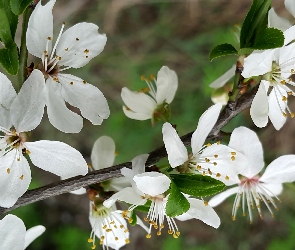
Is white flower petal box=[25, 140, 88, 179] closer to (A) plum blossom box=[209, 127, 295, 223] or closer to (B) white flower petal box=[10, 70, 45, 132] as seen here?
(B) white flower petal box=[10, 70, 45, 132]

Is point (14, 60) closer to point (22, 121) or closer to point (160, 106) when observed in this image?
point (22, 121)

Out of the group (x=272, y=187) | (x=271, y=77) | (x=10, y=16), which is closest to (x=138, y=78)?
(x=272, y=187)

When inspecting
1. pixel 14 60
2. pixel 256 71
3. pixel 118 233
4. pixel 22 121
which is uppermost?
pixel 256 71

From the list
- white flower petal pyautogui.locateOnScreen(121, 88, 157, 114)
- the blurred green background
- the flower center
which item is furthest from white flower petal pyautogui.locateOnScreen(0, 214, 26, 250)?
the blurred green background

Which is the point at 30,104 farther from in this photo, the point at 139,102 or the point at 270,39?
the point at 270,39

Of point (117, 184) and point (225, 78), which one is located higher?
point (225, 78)

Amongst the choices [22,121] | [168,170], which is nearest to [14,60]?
[22,121]

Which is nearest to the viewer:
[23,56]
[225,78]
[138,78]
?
[23,56]

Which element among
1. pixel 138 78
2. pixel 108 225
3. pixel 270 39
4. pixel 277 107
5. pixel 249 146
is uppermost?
pixel 270 39
